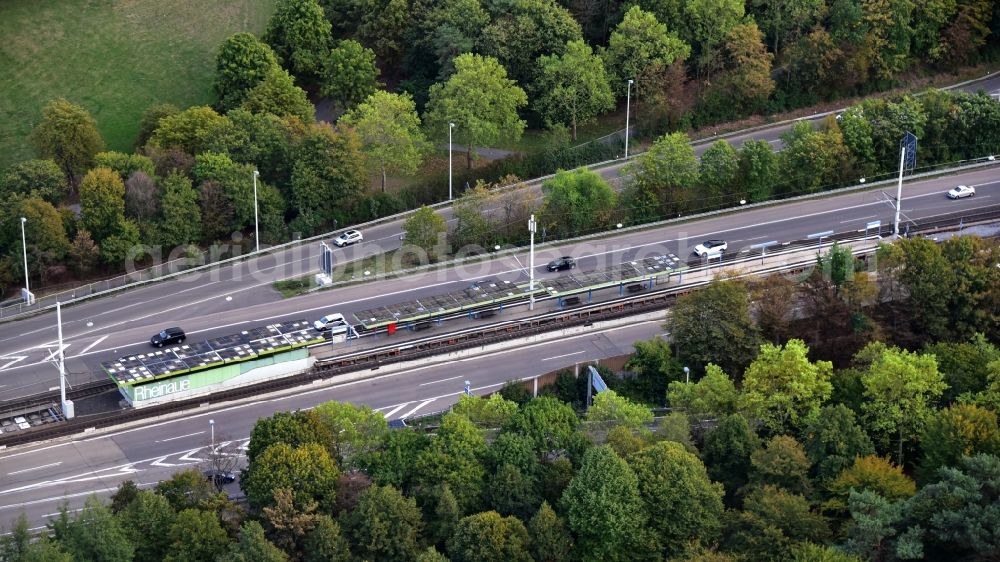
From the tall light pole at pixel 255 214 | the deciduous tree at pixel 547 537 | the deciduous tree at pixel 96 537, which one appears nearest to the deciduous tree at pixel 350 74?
the tall light pole at pixel 255 214

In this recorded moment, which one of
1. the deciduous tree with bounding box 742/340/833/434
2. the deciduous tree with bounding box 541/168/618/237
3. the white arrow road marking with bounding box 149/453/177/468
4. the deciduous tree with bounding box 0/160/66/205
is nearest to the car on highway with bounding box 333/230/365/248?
the deciduous tree with bounding box 541/168/618/237

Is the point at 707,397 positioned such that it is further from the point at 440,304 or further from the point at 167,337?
the point at 167,337

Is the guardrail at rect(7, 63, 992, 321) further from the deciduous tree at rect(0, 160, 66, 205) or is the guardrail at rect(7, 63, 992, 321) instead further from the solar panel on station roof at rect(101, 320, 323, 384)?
the solar panel on station roof at rect(101, 320, 323, 384)

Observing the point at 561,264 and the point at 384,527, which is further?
the point at 561,264

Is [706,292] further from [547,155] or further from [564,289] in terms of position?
[547,155]

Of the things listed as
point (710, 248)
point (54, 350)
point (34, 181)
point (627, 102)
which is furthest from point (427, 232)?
point (34, 181)

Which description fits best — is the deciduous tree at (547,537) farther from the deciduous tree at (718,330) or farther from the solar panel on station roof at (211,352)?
the solar panel on station roof at (211,352)
